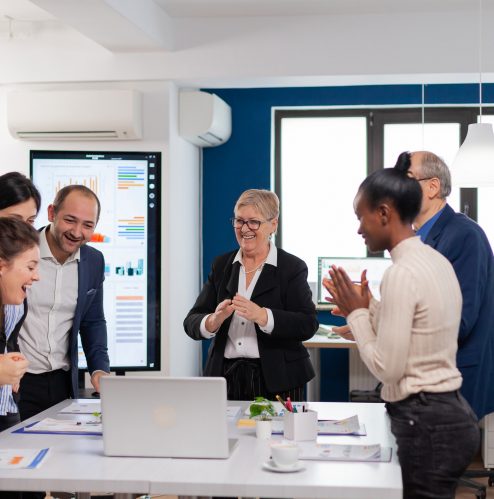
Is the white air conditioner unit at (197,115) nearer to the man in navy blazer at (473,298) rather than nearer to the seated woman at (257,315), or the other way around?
the seated woman at (257,315)

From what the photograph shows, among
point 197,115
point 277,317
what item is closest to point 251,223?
point 277,317

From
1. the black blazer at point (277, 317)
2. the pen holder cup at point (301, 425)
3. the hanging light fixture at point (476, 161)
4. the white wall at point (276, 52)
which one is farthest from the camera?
the white wall at point (276, 52)

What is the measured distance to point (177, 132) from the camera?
239 inches

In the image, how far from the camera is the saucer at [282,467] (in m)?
2.31

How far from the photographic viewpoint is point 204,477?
7.45 ft

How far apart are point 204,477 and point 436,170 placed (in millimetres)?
1462

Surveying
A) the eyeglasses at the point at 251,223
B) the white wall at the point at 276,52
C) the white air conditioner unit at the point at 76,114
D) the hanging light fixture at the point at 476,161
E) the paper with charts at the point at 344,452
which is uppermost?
the white wall at the point at 276,52

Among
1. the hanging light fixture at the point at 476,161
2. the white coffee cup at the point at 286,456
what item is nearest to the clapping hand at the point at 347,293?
the white coffee cup at the point at 286,456

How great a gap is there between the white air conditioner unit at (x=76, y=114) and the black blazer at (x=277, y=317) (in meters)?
2.20

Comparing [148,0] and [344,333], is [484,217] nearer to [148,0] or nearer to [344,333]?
[148,0]

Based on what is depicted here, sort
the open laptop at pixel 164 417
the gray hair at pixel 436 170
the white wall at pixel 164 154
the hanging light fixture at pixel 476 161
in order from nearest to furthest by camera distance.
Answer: the open laptop at pixel 164 417, the gray hair at pixel 436 170, the hanging light fixture at pixel 476 161, the white wall at pixel 164 154

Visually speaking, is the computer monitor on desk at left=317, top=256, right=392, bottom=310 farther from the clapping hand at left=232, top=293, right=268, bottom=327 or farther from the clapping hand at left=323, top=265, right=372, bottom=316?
the clapping hand at left=323, top=265, right=372, bottom=316

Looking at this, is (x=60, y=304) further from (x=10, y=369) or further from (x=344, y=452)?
(x=344, y=452)

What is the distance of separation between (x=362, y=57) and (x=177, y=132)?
1.46 metres
